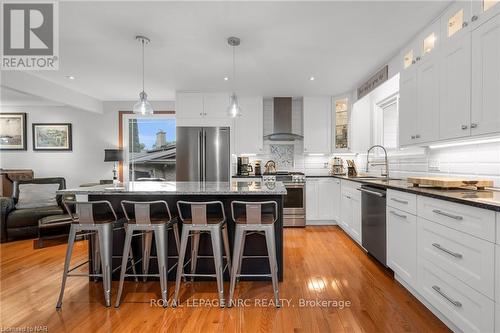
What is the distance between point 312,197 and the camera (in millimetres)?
4605

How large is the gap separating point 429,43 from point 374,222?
192 centimetres

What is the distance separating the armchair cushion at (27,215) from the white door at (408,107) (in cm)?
497

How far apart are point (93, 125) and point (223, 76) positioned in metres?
3.40

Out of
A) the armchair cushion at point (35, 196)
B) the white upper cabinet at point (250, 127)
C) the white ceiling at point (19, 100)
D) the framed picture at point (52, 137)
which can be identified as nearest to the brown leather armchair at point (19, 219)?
the armchair cushion at point (35, 196)

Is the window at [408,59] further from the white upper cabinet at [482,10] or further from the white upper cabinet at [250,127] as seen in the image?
the white upper cabinet at [250,127]

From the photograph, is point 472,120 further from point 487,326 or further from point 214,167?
point 214,167

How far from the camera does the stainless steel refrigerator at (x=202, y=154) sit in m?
4.46

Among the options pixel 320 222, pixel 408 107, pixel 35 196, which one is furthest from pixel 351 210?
pixel 35 196

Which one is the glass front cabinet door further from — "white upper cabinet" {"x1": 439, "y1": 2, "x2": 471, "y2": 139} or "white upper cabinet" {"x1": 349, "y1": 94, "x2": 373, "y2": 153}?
"white upper cabinet" {"x1": 439, "y1": 2, "x2": 471, "y2": 139}

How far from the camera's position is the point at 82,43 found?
2.77 metres

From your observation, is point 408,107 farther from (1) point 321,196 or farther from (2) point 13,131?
(2) point 13,131

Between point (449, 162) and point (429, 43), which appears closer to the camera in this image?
point (429, 43)

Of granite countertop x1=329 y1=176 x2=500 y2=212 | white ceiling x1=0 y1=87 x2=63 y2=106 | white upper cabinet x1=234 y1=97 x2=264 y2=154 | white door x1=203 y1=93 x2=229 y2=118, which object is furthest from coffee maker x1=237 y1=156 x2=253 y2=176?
white ceiling x1=0 y1=87 x2=63 y2=106

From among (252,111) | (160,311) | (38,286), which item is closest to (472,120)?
(160,311)
